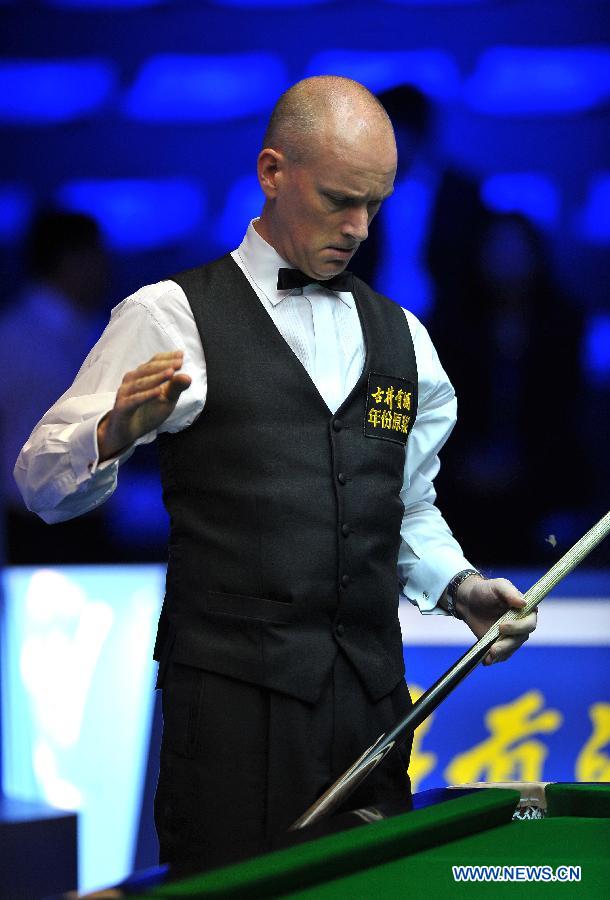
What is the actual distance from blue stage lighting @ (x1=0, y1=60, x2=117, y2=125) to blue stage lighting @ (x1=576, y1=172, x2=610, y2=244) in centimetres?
134

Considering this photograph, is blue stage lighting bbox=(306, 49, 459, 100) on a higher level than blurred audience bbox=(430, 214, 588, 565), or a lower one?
higher

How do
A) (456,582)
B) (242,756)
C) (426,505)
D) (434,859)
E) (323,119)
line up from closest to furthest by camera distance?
(434,859) < (242,756) < (323,119) < (456,582) < (426,505)

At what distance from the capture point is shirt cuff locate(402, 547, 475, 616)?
2.28m

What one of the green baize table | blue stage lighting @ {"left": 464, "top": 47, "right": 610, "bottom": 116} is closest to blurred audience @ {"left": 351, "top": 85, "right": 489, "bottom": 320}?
blue stage lighting @ {"left": 464, "top": 47, "right": 610, "bottom": 116}

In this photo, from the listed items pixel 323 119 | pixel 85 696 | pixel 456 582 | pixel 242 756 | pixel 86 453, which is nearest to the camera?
pixel 86 453

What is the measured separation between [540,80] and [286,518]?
217 centimetres

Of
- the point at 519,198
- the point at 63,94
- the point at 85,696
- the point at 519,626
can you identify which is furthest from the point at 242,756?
the point at 63,94

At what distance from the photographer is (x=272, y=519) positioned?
2033mm

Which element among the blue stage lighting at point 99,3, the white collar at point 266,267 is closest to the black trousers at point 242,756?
the white collar at point 266,267

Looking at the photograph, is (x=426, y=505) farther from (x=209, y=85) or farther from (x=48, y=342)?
(x=209, y=85)

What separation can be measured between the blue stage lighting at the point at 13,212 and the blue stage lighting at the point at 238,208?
535 millimetres

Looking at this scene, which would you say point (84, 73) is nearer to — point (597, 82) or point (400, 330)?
point (597, 82)

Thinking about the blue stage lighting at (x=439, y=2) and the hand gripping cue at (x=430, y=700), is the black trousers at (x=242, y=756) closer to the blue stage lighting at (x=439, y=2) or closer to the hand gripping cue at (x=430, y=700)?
the hand gripping cue at (x=430, y=700)

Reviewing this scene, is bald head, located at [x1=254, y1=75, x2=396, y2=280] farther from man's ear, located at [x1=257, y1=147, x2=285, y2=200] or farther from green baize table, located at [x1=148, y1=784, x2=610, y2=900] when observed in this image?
green baize table, located at [x1=148, y1=784, x2=610, y2=900]
